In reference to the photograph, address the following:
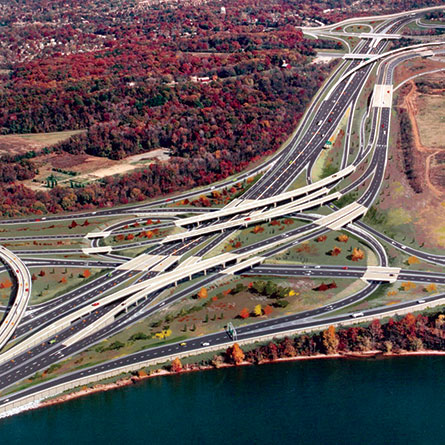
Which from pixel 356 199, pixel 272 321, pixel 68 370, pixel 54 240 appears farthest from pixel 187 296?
pixel 356 199

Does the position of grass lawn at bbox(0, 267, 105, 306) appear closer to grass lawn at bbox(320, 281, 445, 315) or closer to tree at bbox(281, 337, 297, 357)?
tree at bbox(281, 337, 297, 357)

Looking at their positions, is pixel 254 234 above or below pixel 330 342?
above

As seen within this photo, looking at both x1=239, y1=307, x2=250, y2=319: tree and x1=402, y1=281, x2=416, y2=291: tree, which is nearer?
x1=239, y1=307, x2=250, y2=319: tree

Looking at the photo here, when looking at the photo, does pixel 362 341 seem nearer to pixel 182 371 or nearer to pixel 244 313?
pixel 244 313

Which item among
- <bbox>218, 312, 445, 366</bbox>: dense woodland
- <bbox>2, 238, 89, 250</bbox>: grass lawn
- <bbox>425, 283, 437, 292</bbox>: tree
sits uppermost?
<bbox>2, 238, 89, 250</bbox>: grass lawn

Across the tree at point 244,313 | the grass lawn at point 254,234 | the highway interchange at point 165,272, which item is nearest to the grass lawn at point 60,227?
the highway interchange at point 165,272

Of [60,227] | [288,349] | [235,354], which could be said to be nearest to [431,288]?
[288,349]

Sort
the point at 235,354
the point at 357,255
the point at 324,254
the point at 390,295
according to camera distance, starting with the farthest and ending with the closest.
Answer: the point at 324,254
the point at 357,255
the point at 390,295
the point at 235,354

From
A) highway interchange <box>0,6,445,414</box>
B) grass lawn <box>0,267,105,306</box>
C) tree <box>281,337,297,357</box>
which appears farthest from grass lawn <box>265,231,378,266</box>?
grass lawn <box>0,267,105,306</box>

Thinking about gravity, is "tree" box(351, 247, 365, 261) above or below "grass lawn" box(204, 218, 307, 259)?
below
